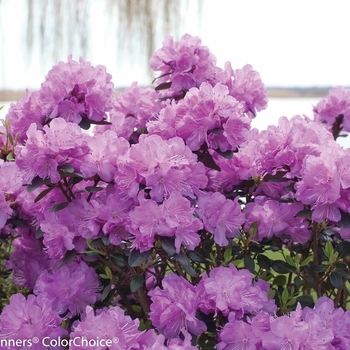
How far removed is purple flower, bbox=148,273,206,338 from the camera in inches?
46.7

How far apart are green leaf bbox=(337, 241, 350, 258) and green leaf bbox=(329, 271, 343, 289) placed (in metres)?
0.04

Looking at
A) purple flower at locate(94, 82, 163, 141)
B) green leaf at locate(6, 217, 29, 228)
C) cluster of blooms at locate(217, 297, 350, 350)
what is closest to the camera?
cluster of blooms at locate(217, 297, 350, 350)

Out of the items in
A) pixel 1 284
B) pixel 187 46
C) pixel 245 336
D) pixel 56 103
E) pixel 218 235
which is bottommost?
pixel 1 284

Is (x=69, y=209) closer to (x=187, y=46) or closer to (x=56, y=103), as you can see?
(x=56, y=103)

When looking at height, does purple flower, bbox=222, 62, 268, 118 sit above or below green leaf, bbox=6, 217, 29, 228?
above

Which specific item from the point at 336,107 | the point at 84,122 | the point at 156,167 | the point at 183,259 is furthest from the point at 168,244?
the point at 336,107

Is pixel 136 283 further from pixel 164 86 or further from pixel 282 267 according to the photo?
pixel 164 86

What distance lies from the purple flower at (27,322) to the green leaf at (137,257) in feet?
0.90

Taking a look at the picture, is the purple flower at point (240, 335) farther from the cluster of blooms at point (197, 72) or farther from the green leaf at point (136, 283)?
the cluster of blooms at point (197, 72)

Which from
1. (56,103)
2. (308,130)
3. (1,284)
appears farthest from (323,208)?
(1,284)

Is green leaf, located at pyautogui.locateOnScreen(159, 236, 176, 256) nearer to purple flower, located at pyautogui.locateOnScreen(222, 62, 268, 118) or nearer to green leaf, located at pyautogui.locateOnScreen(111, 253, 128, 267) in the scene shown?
green leaf, located at pyautogui.locateOnScreen(111, 253, 128, 267)

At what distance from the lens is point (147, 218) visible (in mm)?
1153

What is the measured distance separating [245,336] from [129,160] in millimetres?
421

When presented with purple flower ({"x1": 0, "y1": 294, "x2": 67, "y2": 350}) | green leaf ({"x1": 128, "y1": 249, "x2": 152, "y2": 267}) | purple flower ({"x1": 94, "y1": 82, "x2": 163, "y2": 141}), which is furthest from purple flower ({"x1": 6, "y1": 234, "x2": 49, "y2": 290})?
green leaf ({"x1": 128, "y1": 249, "x2": 152, "y2": 267})
